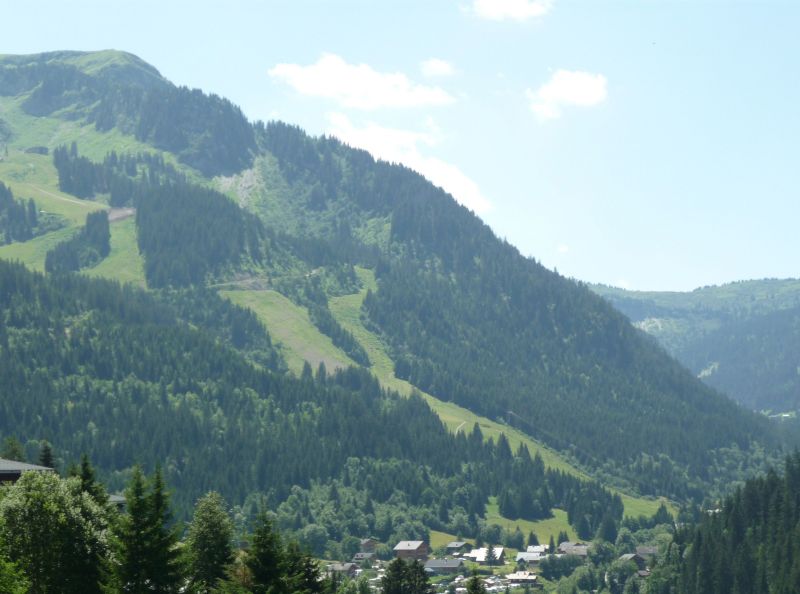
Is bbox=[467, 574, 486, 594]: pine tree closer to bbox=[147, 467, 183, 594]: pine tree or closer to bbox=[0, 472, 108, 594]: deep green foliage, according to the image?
bbox=[147, 467, 183, 594]: pine tree

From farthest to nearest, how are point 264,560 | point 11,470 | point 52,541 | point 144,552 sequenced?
point 11,470, point 52,541, point 264,560, point 144,552

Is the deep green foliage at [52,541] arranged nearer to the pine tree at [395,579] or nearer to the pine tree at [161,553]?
the pine tree at [161,553]

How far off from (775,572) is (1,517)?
466 feet

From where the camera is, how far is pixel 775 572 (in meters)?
195

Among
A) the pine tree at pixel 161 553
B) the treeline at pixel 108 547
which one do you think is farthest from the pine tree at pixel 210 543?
the pine tree at pixel 161 553

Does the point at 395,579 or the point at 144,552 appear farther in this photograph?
the point at 395,579

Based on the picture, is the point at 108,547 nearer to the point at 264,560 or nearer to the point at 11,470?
the point at 264,560

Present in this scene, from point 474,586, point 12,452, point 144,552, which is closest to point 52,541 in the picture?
point 144,552

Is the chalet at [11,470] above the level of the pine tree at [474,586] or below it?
above

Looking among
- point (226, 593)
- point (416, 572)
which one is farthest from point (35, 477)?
point (416, 572)

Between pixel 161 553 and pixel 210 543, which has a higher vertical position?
pixel 161 553

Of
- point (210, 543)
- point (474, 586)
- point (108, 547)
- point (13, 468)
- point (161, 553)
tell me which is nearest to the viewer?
point (161, 553)

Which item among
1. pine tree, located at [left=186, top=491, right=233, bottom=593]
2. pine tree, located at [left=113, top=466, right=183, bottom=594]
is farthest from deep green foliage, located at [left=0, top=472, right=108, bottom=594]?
pine tree, located at [left=186, top=491, right=233, bottom=593]

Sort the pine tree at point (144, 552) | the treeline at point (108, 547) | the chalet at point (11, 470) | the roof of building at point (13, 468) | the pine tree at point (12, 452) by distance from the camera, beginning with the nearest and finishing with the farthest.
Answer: the pine tree at point (144, 552) < the treeline at point (108, 547) < the chalet at point (11, 470) < the roof of building at point (13, 468) < the pine tree at point (12, 452)
